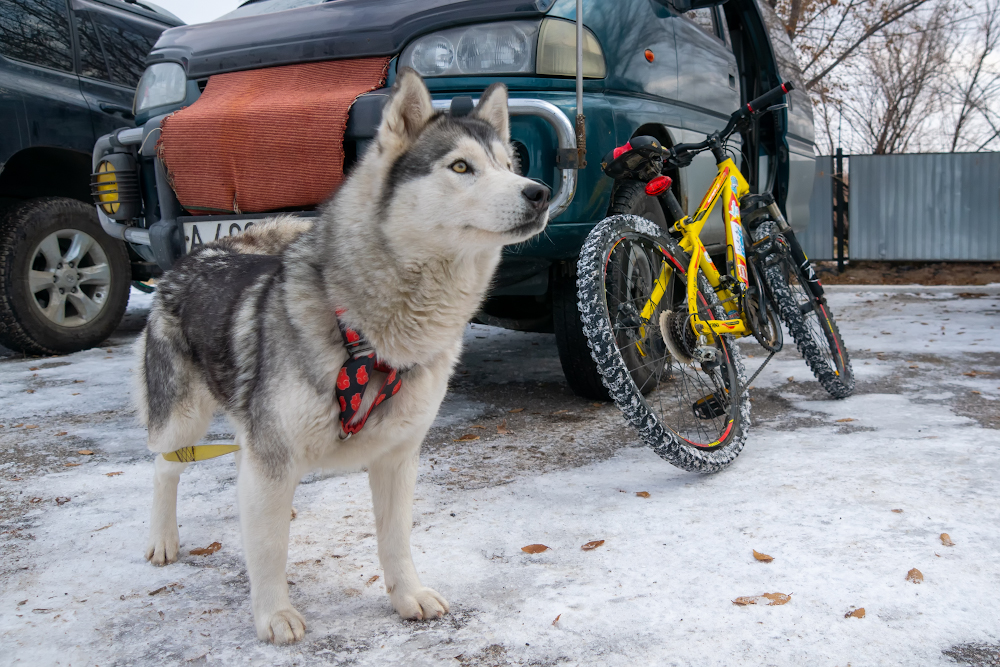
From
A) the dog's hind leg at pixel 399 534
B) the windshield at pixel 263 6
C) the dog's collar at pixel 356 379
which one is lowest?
the dog's hind leg at pixel 399 534

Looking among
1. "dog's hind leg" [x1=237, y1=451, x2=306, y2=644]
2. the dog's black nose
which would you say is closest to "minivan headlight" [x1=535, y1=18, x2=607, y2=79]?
the dog's black nose

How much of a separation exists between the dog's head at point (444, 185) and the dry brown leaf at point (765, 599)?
117 centimetres

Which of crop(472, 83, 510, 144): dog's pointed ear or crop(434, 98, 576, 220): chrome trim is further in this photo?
crop(434, 98, 576, 220): chrome trim

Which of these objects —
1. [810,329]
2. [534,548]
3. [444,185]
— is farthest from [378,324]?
[810,329]

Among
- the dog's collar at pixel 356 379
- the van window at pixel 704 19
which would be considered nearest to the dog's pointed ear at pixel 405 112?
the dog's collar at pixel 356 379

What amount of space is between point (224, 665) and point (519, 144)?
2.34 m

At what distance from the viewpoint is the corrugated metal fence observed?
12.6 m

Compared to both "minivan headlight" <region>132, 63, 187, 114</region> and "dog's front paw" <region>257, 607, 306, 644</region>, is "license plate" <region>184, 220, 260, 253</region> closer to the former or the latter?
"minivan headlight" <region>132, 63, 187, 114</region>

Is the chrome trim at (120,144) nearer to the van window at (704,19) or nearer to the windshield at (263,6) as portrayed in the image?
the windshield at (263,6)

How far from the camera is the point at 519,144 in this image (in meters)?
3.38

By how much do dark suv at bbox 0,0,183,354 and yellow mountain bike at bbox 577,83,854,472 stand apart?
4455mm

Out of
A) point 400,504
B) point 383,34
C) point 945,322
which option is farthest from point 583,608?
point 945,322

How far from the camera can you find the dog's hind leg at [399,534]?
2.15 meters

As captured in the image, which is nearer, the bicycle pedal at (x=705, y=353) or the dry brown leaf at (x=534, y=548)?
the dry brown leaf at (x=534, y=548)
